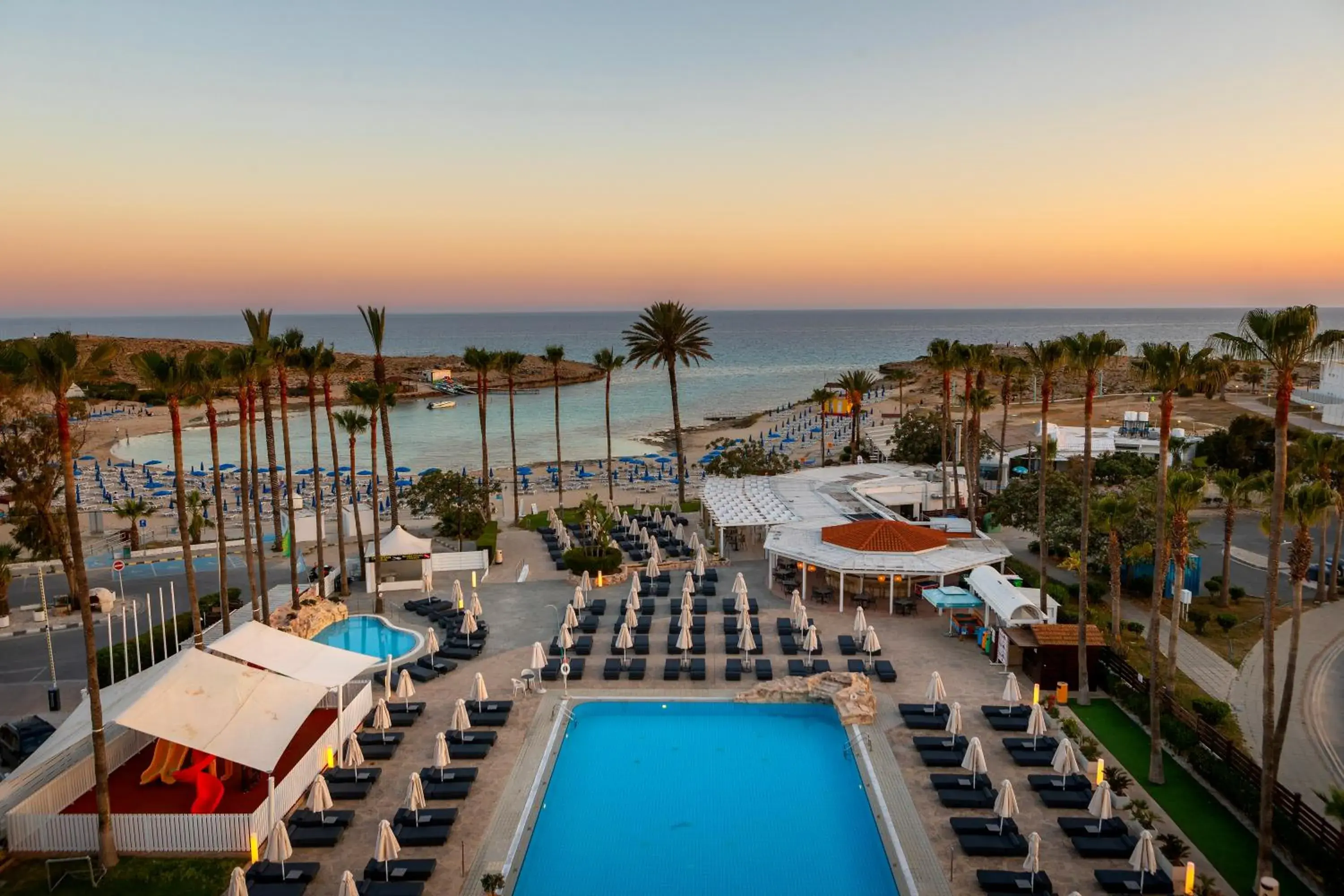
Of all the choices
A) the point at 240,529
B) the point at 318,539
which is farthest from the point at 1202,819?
the point at 240,529

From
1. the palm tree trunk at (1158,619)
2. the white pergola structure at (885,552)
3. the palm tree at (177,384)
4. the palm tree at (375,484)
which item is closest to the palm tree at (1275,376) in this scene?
the palm tree trunk at (1158,619)

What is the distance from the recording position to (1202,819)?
16016mm

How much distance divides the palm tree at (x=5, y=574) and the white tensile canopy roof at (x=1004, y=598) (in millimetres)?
30001

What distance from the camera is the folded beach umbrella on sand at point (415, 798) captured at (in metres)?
15.3

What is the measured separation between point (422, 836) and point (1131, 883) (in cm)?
1184

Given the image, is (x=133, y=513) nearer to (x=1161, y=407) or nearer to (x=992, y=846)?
(x=992, y=846)

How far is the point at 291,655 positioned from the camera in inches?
733

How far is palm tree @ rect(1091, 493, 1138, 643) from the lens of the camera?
861 inches

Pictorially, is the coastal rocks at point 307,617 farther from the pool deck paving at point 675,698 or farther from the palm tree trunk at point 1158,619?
the palm tree trunk at point 1158,619

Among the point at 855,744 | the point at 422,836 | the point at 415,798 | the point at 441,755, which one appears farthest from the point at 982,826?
the point at 441,755

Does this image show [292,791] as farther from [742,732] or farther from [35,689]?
[35,689]

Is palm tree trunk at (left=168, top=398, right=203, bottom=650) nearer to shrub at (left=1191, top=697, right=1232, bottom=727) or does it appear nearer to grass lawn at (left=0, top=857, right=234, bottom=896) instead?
grass lawn at (left=0, top=857, right=234, bottom=896)

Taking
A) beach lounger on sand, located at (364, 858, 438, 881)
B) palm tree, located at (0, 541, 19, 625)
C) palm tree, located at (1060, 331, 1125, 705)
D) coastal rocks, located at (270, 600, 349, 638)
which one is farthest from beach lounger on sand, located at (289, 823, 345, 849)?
palm tree, located at (0, 541, 19, 625)

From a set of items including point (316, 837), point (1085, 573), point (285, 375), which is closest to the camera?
point (316, 837)
